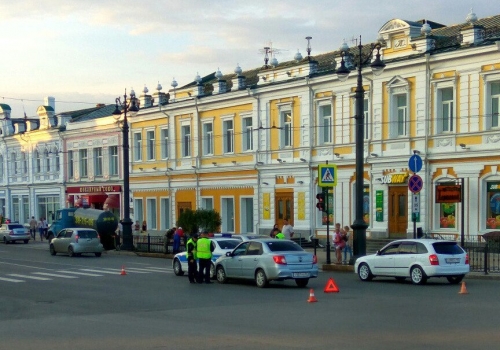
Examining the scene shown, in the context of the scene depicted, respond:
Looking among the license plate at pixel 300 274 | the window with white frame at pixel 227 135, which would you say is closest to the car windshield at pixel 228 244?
the license plate at pixel 300 274

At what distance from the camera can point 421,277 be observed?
1001 inches

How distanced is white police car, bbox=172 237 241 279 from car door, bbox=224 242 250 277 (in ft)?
6.38

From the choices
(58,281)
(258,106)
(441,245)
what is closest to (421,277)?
(441,245)

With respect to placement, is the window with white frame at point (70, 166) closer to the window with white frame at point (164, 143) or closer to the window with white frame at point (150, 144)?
the window with white frame at point (150, 144)

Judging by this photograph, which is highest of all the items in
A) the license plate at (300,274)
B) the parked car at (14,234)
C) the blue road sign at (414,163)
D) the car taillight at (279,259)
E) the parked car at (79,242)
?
the blue road sign at (414,163)

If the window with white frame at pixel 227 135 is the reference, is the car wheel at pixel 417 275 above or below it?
below

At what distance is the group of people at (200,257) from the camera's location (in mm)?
26781

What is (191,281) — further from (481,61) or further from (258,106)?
(258,106)

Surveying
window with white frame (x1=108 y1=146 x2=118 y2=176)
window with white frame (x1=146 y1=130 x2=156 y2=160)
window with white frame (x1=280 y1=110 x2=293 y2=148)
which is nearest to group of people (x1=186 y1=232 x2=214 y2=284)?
window with white frame (x1=280 y1=110 x2=293 y2=148)

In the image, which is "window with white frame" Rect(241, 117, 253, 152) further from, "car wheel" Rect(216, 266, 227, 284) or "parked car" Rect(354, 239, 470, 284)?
"parked car" Rect(354, 239, 470, 284)

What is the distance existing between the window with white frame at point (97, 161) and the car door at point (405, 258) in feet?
139

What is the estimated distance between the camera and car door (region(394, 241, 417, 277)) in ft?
84.8

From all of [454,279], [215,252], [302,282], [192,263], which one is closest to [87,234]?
[215,252]

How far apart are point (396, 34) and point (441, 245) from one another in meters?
18.2
